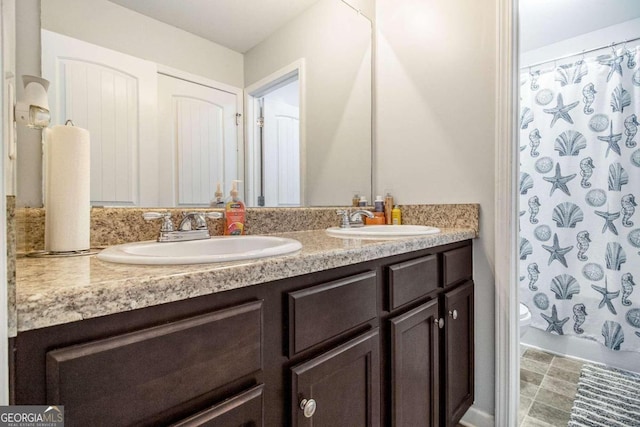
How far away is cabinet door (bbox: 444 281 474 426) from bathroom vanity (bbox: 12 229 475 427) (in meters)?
0.12

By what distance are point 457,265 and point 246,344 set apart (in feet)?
3.14

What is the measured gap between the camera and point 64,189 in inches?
26.6

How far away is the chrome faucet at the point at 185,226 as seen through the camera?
34.0 inches

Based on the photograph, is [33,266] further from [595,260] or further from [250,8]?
[595,260]

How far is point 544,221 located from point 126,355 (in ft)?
7.84

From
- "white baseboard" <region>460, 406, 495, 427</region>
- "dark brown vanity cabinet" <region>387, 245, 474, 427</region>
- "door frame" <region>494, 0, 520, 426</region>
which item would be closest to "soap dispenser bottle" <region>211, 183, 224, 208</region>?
"dark brown vanity cabinet" <region>387, 245, 474, 427</region>

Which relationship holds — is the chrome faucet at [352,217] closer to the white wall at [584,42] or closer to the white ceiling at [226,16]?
the white ceiling at [226,16]

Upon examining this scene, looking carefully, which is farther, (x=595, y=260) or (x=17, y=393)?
(x=595, y=260)

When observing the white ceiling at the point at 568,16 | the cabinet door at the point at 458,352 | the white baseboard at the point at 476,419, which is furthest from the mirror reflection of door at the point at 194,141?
the white ceiling at the point at 568,16

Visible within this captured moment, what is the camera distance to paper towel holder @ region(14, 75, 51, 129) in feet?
1.69

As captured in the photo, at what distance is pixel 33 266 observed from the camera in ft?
1.77

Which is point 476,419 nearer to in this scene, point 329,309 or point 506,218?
point 506,218

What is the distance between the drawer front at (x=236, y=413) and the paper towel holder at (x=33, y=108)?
548 mm

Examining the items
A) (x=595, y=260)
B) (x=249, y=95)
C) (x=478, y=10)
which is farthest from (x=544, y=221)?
(x=249, y=95)
